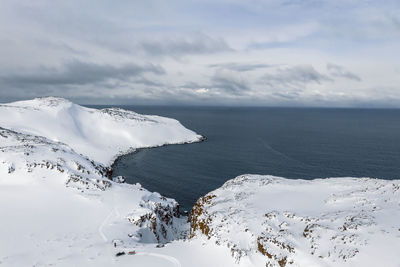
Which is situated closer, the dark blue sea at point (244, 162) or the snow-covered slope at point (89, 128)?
the dark blue sea at point (244, 162)

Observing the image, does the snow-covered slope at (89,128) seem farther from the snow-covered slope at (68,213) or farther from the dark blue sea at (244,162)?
the snow-covered slope at (68,213)

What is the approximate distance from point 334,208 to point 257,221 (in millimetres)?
10471

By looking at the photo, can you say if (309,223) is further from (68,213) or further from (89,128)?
(89,128)

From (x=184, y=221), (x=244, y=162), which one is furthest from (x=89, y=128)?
(x=184, y=221)

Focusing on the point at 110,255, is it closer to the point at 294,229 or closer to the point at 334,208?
the point at 294,229

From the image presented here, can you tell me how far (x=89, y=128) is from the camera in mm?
135500

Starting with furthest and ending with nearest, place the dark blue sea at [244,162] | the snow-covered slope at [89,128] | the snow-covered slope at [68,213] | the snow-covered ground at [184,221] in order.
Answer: the snow-covered slope at [89,128] < the dark blue sea at [244,162] < the snow-covered slope at [68,213] < the snow-covered ground at [184,221]

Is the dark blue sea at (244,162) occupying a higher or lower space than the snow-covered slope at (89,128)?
lower

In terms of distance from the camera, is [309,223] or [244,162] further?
[244,162]

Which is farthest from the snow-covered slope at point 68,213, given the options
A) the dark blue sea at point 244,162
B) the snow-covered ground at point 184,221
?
the dark blue sea at point 244,162

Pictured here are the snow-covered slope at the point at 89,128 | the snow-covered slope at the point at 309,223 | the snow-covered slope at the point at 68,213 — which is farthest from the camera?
the snow-covered slope at the point at 89,128

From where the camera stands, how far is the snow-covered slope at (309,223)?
81.2 ft

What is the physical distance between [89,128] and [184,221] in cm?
10030

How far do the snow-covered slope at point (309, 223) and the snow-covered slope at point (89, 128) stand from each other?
68.5 meters
